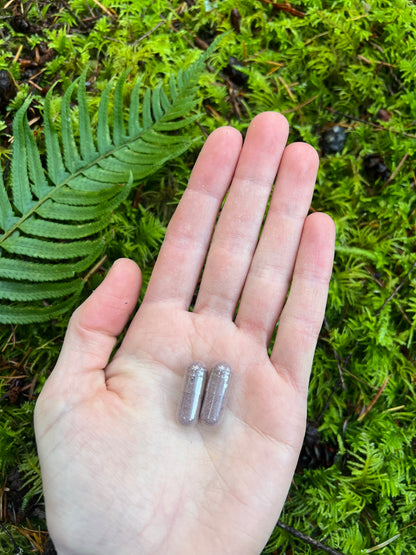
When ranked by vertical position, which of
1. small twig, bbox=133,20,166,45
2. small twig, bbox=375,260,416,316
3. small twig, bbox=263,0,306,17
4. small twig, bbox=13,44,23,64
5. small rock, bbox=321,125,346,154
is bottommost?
small twig, bbox=375,260,416,316

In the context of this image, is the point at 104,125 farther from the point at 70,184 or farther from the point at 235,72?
the point at 235,72

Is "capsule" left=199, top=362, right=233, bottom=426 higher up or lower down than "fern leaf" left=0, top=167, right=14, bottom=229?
lower down

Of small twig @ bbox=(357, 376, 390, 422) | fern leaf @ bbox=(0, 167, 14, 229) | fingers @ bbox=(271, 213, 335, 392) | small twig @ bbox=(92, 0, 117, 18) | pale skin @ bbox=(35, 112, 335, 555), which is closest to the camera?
pale skin @ bbox=(35, 112, 335, 555)

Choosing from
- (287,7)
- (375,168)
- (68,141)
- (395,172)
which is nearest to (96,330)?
(68,141)

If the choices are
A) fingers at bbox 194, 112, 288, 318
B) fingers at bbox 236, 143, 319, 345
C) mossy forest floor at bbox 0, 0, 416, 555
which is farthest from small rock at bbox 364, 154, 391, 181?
fingers at bbox 194, 112, 288, 318

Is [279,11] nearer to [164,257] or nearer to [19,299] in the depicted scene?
[164,257]

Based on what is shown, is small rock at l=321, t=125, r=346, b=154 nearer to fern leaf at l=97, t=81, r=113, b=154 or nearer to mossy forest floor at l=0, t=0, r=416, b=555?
mossy forest floor at l=0, t=0, r=416, b=555

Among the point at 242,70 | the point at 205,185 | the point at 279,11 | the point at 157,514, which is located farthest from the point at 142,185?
the point at 157,514
